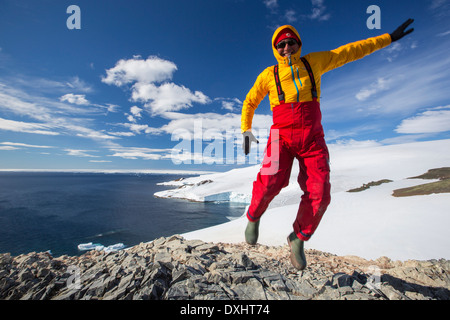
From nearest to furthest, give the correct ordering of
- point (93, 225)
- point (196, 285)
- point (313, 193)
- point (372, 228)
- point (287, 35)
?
point (313, 193), point (287, 35), point (196, 285), point (372, 228), point (93, 225)

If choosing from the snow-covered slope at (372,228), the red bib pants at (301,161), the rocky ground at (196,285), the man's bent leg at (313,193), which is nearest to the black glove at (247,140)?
the red bib pants at (301,161)

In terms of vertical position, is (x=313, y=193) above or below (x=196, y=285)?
above

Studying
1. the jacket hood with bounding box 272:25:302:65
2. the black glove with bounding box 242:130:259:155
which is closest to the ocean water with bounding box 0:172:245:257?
the black glove with bounding box 242:130:259:155

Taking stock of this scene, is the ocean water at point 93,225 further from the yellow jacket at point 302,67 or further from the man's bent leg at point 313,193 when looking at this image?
the yellow jacket at point 302,67

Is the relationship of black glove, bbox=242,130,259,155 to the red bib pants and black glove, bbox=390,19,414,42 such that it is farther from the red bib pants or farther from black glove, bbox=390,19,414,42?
black glove, bbox=390,19,414,42

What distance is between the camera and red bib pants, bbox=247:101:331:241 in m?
2.13

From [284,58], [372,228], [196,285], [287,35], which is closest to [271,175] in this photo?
[284,58]

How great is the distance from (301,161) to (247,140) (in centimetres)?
71

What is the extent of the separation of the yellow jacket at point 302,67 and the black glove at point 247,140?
0.08 m

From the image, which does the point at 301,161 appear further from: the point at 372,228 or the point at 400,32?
the point at 372,228

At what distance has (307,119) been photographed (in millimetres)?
2232

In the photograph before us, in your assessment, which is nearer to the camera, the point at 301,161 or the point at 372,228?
the point at 301,161

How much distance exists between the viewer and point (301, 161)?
7.75 ft
